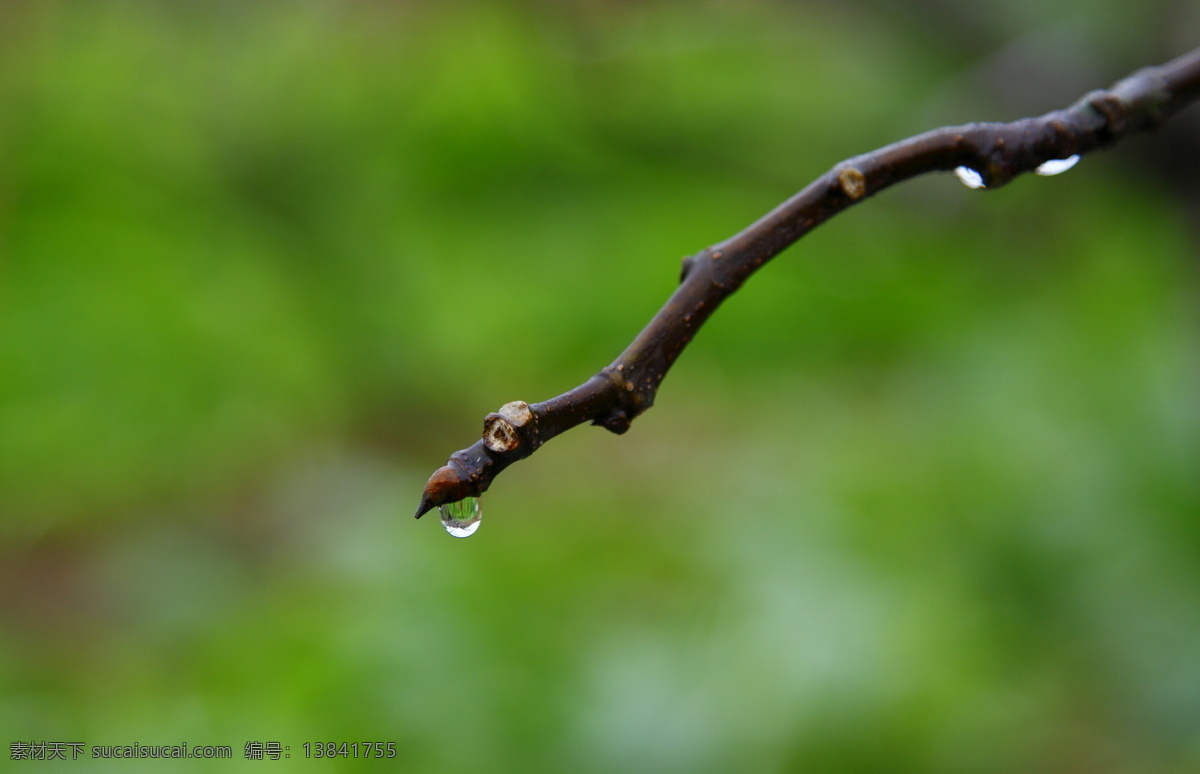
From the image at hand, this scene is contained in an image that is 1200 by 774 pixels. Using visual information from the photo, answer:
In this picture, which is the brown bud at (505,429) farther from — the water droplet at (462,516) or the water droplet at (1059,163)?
the water droplet at (1059,163)

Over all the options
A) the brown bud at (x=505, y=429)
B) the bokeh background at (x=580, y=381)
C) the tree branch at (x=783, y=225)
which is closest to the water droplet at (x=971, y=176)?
the tree branch at (x=783, y=225)

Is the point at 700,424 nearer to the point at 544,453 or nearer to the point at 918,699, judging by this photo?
the point at 544,453

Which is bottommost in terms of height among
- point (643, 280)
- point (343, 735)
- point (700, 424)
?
point (343, 735)

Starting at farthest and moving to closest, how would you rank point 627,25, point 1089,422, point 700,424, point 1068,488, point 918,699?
point 627,25, point 700,424, point 1089,422, point 1068,488, point 918,699

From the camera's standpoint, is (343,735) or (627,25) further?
(627,25)

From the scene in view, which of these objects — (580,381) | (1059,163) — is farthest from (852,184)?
(580,381)

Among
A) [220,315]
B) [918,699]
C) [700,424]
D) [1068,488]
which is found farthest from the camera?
[220,315]

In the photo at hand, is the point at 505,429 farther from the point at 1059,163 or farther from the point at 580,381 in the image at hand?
the point at 580,381

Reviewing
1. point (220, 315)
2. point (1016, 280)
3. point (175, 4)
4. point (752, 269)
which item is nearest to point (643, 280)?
point (1016, 280)
